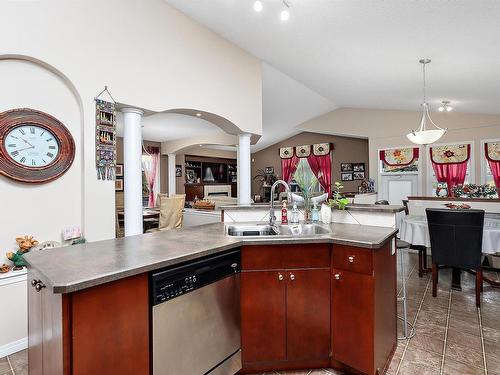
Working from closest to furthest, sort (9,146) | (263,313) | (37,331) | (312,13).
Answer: (37,331)
(263,313)
(9,146)
(312,13)

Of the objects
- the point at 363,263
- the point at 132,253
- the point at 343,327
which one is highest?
the point at 132,253

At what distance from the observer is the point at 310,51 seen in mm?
3859

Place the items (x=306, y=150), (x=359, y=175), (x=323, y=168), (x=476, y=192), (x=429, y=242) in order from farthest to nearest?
(x=306, y=150), (x=323, y=168), (x=359, y=175), (x=476, y=192), (x=429, y=242)

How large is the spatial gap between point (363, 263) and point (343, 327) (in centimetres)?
46

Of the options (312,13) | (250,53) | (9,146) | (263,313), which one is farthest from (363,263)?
(250,53)

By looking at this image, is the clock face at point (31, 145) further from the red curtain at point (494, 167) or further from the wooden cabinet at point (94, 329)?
the red curtain at point (494, 167)

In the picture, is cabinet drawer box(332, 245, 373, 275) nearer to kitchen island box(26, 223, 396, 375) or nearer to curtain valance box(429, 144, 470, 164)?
kitchen island box(26, 223, 396, 375)

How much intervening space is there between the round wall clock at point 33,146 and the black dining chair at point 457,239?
3.73m

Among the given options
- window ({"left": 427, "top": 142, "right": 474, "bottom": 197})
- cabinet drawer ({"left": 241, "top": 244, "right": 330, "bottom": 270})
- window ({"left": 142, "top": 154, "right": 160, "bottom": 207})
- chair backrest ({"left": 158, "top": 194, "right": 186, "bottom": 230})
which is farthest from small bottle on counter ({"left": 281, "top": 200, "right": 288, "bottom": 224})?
window ({"left": 142, "top": 154, "right": 160, "bottom": 207})

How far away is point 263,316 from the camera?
74.7 inches

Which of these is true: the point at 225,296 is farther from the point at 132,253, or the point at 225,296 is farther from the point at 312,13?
the point at 312,13

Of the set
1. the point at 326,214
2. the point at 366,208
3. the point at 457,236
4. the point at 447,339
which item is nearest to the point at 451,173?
the point at 457,236

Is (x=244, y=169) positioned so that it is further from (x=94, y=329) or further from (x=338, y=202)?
(x=94, y=329)

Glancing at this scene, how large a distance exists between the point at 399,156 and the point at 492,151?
161 cm
